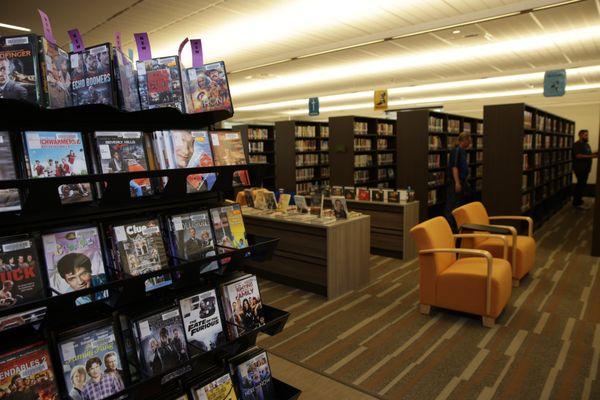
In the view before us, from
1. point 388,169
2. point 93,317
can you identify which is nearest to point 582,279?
point 388,169

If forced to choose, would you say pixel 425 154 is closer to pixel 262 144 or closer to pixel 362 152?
pixel 362 152

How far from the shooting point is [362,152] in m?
7.67

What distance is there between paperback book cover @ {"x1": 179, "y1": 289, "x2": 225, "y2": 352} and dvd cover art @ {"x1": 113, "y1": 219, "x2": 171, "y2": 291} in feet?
0.52

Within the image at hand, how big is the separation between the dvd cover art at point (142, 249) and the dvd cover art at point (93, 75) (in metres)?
0.46

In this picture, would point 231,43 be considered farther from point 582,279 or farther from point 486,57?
point 582,279

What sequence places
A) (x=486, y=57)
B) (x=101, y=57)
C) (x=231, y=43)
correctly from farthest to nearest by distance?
(x=486, y=57) < (x=231, y=43) < (x=101, y=57)

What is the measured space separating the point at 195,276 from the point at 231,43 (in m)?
4.66

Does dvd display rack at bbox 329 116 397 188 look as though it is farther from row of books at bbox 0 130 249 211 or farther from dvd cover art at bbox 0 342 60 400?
dvd cover art at bbox 0 342 60 400

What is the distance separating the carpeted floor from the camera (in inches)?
104

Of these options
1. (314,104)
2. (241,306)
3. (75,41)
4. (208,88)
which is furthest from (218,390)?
(314,104)

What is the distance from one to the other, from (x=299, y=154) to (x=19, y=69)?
25.0 ft

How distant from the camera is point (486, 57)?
21.6 ft

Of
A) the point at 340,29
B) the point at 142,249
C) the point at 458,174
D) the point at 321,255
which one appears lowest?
the point at 321,255

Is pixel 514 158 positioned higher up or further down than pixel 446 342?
higher up
